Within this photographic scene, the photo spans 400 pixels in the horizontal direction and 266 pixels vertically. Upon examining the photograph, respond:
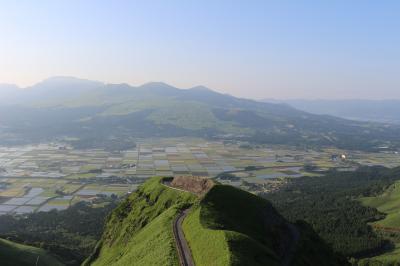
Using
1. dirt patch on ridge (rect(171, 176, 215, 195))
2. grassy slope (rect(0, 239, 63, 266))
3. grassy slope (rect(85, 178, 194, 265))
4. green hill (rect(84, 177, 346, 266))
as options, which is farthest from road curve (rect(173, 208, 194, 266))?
grassy slope (rect(0, 239, 63, 266))

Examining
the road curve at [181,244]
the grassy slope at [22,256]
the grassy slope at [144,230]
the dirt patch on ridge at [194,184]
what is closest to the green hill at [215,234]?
the grassy slope at [144,230]

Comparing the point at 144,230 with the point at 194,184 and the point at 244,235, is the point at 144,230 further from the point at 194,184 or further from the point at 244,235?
the point at 244,235

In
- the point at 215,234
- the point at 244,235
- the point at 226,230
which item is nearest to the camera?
the point at 215,234

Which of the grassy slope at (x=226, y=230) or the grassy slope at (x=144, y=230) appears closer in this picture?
the grassy slope at (x=226, y=230)

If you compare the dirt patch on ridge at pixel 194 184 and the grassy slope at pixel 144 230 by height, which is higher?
the dirt patch on ridge at pixel 194 184

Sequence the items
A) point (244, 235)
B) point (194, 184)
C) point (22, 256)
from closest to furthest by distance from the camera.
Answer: point (244, 235) < point (194, 184) < point (22, 256)

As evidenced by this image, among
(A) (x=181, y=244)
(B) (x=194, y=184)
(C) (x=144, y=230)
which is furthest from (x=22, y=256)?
(A) (x=181, y=244)

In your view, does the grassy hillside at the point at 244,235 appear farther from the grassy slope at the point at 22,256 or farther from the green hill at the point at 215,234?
the grassy slope at the point at 22,256

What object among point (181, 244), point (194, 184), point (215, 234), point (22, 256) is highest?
point (215, 234)
